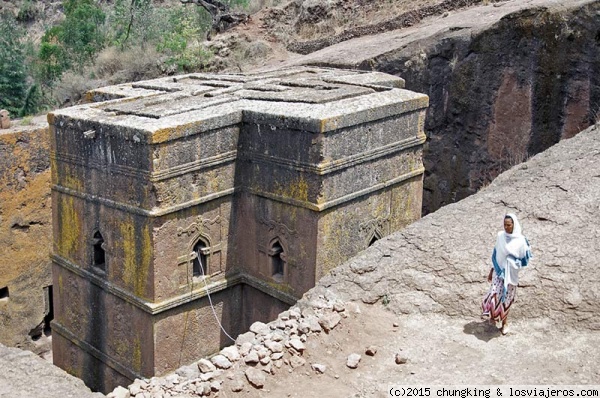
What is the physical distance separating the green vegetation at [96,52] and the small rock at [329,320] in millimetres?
12483

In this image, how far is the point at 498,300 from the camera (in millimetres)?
6160

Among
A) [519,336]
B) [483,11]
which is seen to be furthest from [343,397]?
[483,11]

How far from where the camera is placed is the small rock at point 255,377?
579 cm

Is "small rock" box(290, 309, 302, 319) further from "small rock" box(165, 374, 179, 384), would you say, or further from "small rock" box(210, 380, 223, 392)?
"small rock" box(165, 374, 179, 384)

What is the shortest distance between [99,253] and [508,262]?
536 cm

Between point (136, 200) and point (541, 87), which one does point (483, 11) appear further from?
point (136, 200)

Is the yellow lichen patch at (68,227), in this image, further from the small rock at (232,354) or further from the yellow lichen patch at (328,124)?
the small rock at (232,354)

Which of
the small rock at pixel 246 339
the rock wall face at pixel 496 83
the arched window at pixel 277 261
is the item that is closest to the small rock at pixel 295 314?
the small rock at pixel 246 339

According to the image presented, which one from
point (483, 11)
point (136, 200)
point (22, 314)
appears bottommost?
point (22, 314)

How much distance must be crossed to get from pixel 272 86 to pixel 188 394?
554cm

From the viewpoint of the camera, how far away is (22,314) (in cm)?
1263

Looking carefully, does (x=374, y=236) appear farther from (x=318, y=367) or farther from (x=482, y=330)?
(x=318, y=367)

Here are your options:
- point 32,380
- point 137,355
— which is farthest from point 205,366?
point 137,355

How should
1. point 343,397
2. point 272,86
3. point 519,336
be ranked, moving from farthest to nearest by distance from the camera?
1. point 272,86
2. point 519,336
3. point 343,397
